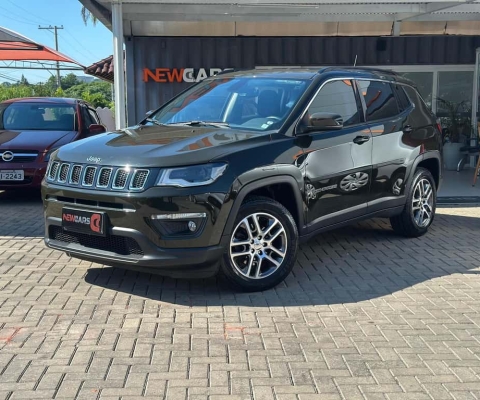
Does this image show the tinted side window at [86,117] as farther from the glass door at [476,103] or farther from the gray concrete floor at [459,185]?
the glass door at [476,103]

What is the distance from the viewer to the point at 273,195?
540 cm

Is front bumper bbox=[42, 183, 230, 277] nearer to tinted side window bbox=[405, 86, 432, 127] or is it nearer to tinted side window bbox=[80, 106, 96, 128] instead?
tinted side window bbox=[405, 86, 432, 127]

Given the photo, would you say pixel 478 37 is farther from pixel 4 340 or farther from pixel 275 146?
pixel 4 340

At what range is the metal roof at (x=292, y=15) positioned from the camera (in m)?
8.90

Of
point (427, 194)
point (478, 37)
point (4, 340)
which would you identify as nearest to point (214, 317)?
point (4, 340)

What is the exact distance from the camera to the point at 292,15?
10.4 metres

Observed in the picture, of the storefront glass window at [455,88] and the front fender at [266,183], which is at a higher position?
the storefront glass window at [455,88]

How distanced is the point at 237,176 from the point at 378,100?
250 centimetres

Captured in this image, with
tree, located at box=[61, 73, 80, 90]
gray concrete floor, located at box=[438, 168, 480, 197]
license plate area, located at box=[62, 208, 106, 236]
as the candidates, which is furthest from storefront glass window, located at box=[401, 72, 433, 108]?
tree, located at box=[61, 73, 80, 90]

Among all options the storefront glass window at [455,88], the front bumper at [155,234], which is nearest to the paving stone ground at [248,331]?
the front bumper at [155,234]

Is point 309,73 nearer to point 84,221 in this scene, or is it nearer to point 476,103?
point 84,221

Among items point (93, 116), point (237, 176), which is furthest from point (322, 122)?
point (93, 116)

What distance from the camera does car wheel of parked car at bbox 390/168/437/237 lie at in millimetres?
6930

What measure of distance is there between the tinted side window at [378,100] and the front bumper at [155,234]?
2.44m
